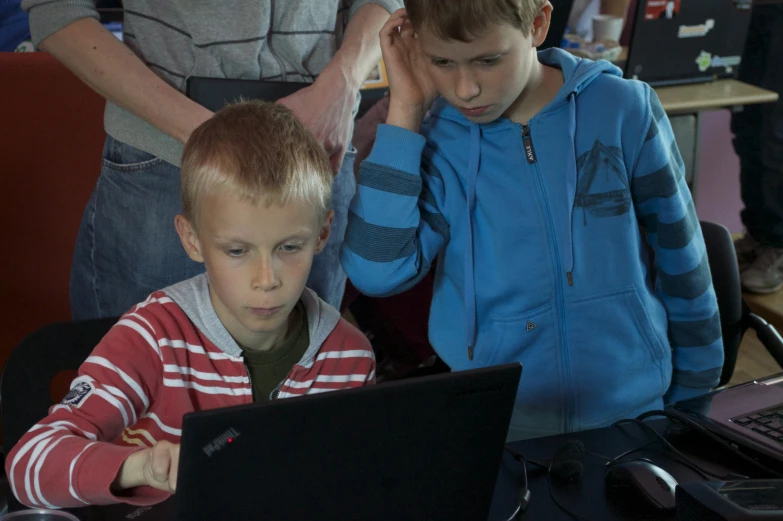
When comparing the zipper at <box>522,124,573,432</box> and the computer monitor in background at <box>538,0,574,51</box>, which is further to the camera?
the computer monitor in background at <box>538,0,574,51</box>

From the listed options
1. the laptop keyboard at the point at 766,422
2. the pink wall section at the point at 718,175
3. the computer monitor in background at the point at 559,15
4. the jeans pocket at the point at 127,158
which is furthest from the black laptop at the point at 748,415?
the pink wall section at the point at 718,175

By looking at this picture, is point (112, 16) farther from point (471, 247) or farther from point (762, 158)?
point (762, 158)

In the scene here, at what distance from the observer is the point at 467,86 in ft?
4.12

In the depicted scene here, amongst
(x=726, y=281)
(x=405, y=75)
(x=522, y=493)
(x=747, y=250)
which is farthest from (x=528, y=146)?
(x=747, y=250)

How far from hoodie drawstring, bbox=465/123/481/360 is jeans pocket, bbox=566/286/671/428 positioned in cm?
15

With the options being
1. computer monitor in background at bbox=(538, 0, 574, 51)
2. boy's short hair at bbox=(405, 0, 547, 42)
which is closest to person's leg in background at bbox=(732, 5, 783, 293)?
computer monitor in background at bbox=(538, 0, 574, 51)

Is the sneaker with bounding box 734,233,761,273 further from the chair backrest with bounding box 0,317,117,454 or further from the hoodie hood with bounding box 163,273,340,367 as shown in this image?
the chair backrest with bounding box 0,317,117,454

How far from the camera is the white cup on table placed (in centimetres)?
339

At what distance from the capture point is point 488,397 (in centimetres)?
85

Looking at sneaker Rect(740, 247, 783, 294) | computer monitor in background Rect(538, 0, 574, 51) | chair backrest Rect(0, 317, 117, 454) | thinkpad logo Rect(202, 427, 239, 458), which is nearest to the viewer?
thinkpad logo Rect(202, 427, 239, 458)

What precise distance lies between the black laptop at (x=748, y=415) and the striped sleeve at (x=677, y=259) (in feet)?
0.71

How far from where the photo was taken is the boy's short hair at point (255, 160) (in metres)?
1.20

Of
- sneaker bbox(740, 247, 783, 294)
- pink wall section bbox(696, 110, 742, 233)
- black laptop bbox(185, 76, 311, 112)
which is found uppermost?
black laptop bbox(185, 76, 311, 112)

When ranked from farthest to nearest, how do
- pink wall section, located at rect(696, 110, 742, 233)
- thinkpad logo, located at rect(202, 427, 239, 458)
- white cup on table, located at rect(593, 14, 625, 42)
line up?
pink wall section, located at rect(696, 110, 742, 233), white cup on table, located at rect(593, 14, 625, 42), thinkpad logo, located at rect(202, 427, 239, 458)
